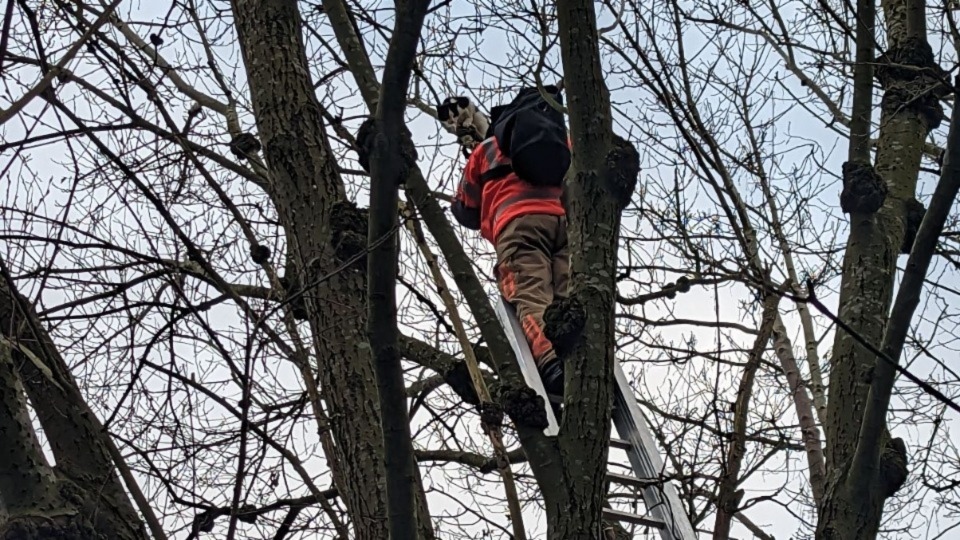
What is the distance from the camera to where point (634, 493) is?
4273 millimetres

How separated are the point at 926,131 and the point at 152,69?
317 centimetres

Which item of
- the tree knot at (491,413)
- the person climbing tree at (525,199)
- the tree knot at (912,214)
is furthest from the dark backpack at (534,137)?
the tree knot at (491,413)

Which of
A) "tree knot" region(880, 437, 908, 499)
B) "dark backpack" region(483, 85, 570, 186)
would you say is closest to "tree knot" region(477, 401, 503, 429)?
"tree knot" region(880, 437, 908, 499)

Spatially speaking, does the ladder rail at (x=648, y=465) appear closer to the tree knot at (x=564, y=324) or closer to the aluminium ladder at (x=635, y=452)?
the aluminium ladder at (x=635, y=452)

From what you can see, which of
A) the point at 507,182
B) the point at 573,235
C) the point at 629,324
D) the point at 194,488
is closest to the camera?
the point at 573,235

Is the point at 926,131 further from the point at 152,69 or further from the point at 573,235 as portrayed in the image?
the point at 152,69

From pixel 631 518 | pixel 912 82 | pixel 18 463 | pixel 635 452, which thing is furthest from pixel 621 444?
pixel 18 463

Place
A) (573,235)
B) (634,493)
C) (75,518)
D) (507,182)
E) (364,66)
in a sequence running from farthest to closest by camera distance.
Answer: (507,182), (634,493), (364,66), (573,235), (75,518)

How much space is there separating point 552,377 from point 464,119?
190 cm

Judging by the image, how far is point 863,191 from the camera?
4.05 metres

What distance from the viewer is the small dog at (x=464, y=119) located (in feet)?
19.0

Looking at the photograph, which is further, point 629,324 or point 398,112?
point 629,324

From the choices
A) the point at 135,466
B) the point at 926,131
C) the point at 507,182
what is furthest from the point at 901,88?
the point at 135,466

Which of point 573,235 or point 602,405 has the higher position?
point 573,235
